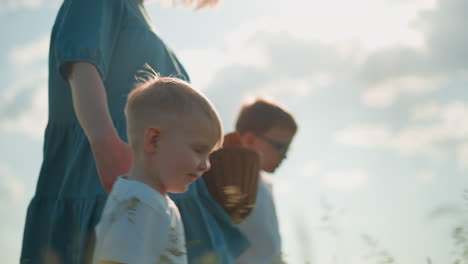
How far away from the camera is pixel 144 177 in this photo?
214 centimetres

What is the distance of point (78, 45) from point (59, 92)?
1.27 ft

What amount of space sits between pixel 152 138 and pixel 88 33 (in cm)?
57

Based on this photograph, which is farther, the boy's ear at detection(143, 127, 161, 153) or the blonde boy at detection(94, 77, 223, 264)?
the boy's ear at detection(143, 127, 161, 153)

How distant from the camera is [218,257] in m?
2.42

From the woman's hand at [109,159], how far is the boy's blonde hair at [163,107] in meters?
0.09

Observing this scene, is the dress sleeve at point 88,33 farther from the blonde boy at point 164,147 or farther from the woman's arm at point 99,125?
the blonde boy at point 164,147

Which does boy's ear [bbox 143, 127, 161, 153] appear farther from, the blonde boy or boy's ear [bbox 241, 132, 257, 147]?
boy's ear [bbox 241, 132, 257, 147]

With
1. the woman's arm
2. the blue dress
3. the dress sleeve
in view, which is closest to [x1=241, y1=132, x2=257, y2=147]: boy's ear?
the blue dress

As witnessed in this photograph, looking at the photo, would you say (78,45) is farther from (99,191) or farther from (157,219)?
(157,219)

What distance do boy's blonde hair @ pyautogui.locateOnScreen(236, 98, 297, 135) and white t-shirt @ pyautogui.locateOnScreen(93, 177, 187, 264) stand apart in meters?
2.91

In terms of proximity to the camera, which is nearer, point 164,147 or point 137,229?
point 137,229

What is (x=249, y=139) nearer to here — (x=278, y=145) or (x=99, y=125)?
(x=278, y=145)

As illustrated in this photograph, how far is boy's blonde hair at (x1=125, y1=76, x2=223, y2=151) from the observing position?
2.18 meters

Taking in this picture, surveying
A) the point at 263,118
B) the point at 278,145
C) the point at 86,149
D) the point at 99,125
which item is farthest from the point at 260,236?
the point at 99,125
